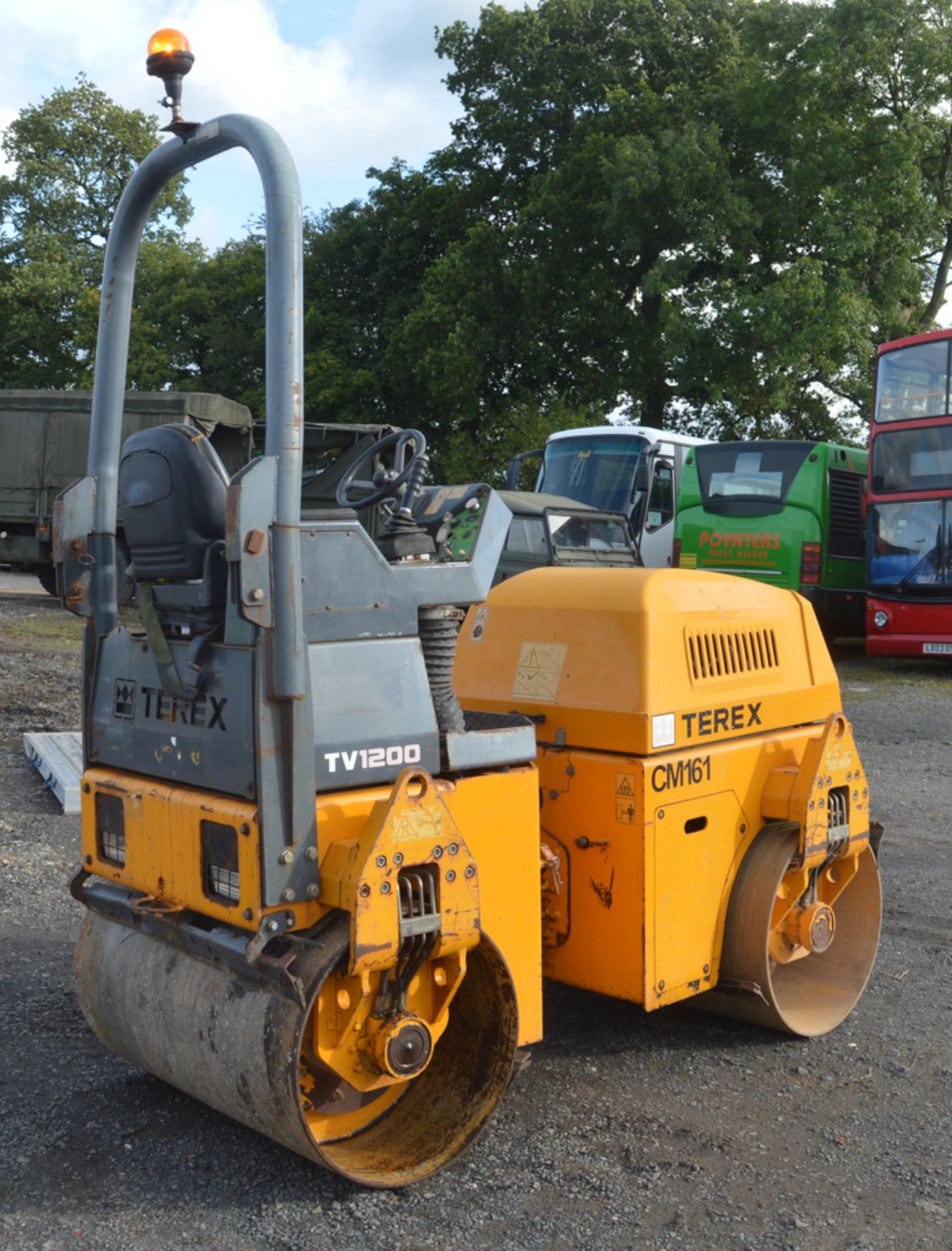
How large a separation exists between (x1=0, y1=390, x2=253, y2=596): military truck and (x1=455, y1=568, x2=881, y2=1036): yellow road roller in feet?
47.0

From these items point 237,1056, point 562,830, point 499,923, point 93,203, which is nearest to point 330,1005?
point 237,1056

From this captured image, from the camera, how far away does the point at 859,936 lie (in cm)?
460

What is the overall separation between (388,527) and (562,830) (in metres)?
1.15

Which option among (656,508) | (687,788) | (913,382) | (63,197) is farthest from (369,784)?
(63,197)

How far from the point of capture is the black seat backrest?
2.96 meters

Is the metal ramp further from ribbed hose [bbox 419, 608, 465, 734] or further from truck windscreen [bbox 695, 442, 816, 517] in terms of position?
truck windscreen [bbox 695, 442, 816, 517]

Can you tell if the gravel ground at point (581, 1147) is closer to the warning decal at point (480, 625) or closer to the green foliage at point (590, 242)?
the warning decal at point (480, 625)

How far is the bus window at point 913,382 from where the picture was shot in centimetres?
1504

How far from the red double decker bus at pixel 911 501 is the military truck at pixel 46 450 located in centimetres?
864

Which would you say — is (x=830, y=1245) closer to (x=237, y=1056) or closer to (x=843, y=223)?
(x=237, y=1056)

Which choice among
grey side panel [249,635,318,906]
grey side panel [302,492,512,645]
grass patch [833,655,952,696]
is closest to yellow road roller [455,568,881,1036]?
grey side panel [302,492,512,645]

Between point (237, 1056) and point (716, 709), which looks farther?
point (716, 709)

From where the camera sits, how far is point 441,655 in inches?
128

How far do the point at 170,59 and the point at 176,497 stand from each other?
104 cm
